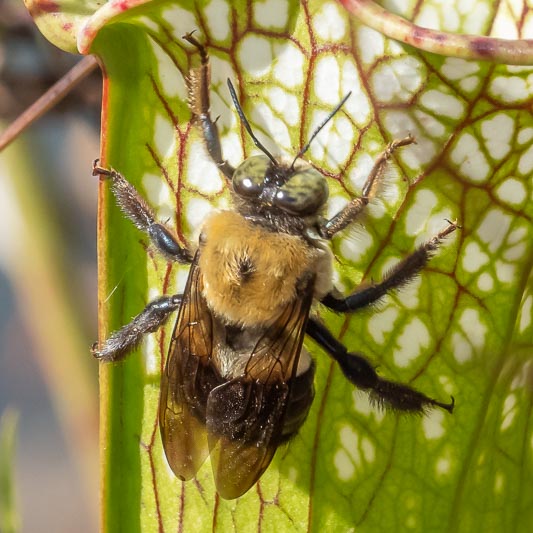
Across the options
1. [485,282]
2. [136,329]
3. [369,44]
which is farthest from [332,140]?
[136,329]

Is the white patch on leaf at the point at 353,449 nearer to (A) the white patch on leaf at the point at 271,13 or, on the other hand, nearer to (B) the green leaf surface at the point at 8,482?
(A) the white patch on leaf at the point at 271,13

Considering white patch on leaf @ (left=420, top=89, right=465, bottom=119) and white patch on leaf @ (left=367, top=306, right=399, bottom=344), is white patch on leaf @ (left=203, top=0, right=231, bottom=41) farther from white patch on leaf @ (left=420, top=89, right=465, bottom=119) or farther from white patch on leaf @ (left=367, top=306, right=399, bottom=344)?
white patch on leaf @ (left=367, top=306, right=399, bottom=344)

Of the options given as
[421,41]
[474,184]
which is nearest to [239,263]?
[474,184]

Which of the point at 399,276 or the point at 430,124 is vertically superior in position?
the point at 430,124

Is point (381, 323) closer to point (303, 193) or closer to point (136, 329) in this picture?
point (303, 193)

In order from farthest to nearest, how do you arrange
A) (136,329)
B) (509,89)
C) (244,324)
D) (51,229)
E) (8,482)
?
(51,229)
(8,482)
(244,324)
(136,329)
(509,89)

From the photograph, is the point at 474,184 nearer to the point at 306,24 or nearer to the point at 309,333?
the point at 306,24
